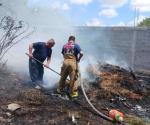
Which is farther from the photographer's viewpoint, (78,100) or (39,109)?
(78,100)

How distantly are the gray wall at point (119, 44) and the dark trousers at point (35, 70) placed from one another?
255 inches

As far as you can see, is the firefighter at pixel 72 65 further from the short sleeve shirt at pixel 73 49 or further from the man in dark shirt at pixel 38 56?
the man in dark shirt at pixel 38 56

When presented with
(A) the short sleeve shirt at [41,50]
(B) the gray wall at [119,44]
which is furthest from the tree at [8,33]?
(B) the gray wall at [119,44]

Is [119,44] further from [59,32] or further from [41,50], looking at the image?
[41,50]

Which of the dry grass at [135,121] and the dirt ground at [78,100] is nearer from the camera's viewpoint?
the dirt ground at [78,100]

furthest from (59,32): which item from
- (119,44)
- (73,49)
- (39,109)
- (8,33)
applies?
(39,109)

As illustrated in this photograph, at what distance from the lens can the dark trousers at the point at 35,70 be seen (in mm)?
11812

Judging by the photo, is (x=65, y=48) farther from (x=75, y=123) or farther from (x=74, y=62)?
(x=75, y=123)

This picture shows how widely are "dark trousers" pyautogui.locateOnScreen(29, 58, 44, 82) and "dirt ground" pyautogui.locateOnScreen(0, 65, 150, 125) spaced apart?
340 mm

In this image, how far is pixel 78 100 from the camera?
10617mm

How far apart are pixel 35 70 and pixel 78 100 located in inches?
76.4

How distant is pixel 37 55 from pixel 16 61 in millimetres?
3819

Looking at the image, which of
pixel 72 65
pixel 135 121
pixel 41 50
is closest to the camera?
pixel 135 121

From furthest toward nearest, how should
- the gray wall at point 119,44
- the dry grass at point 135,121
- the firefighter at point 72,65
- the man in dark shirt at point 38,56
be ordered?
the gray wall at point 119,44 < the man in dark shirt at point 38,56 < the firefighter at point 72,65 < the dry grass at point 135,121
